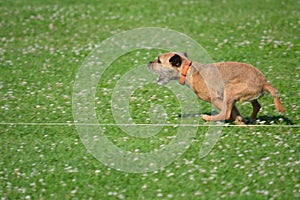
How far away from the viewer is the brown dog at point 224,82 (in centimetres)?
988

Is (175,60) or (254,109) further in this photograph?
(175,60)

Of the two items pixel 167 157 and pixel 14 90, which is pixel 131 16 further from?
pixel 167 157

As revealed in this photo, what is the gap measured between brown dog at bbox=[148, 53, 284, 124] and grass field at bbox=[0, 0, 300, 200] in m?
0.42

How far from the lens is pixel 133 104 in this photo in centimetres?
1169

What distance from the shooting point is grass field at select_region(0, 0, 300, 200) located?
8430 mm

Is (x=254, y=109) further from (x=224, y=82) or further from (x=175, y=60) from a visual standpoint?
(x=175, y=60)

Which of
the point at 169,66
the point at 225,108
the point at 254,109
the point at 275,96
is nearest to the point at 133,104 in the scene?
the point at 169,66

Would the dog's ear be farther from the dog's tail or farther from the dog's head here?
the dog's tail

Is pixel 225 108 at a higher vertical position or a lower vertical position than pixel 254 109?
higher

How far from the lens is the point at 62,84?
1299cm

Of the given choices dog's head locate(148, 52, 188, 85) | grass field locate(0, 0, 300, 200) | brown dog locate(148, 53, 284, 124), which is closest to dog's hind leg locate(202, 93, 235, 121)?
brown dog locate(148, 53, 284, 124)

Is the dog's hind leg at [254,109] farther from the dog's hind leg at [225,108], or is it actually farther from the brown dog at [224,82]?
the dog's hind leg at [225,108]


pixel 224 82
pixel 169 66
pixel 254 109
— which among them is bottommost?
pixel 254 109

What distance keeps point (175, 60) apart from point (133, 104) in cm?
160
